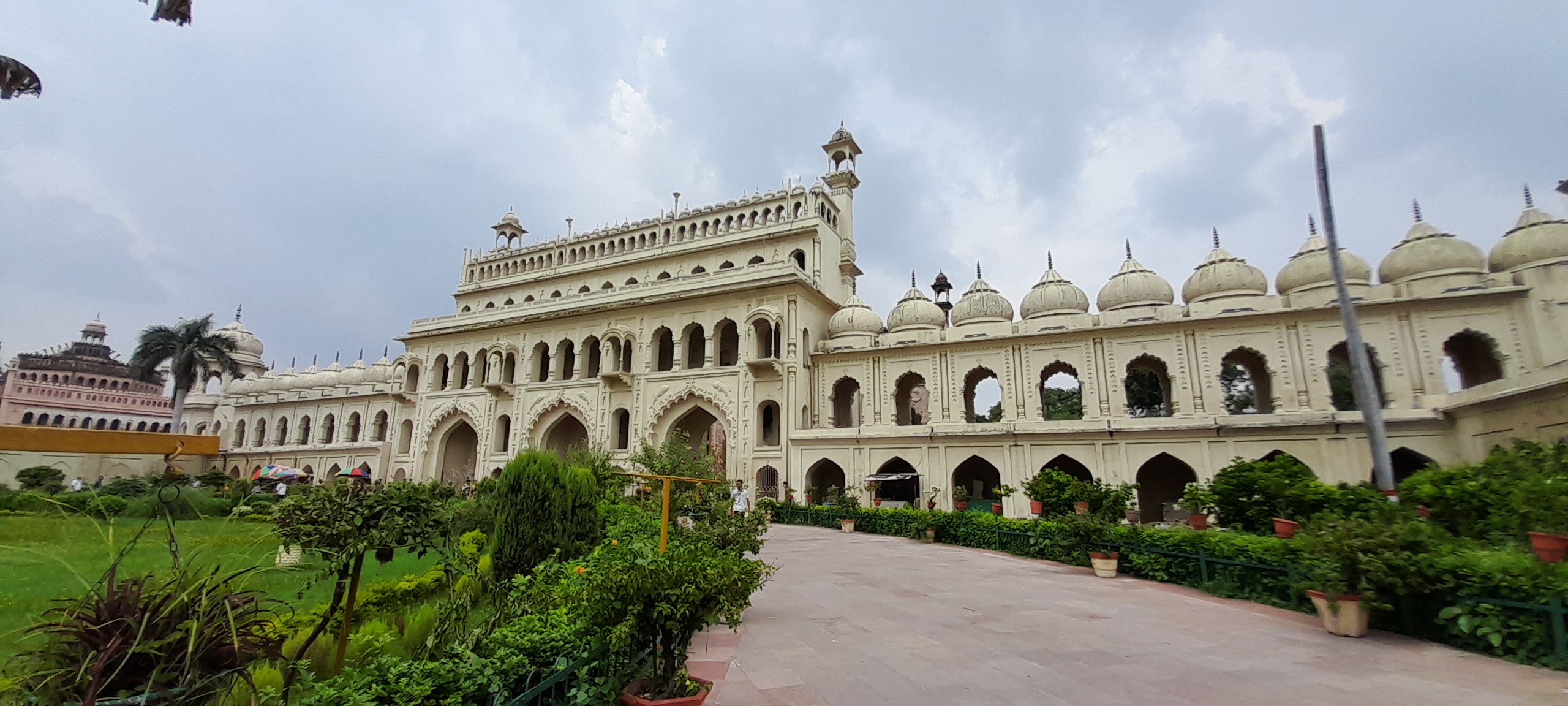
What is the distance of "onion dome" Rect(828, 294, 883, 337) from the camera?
26094mm

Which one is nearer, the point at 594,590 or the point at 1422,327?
the point at 594,590

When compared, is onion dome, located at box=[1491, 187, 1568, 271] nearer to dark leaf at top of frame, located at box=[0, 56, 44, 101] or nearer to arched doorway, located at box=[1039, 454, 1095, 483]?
arched doorway, located at box=[1039, 454, 1095, 483]

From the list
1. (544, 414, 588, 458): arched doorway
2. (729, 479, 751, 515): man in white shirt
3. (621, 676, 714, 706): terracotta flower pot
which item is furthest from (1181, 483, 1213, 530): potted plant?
(544, 414, 588, 458): arched doorway

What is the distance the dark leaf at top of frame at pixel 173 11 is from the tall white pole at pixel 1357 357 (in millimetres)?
17535

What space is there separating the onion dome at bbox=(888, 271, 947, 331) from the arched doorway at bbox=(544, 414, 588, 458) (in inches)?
581

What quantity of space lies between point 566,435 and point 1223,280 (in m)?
27.1

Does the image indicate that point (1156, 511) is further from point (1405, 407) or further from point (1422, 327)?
point (1422, 327)

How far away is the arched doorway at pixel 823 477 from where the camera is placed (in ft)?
78.9

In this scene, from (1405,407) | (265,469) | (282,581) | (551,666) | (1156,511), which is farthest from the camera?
(265,469)

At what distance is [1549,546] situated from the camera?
696 cm

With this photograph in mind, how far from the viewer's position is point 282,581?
8.53 meters

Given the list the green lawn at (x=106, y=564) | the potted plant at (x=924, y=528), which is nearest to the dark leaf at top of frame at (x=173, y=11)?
the green lawn at (x=106, y=564)

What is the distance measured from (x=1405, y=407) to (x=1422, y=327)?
254 cm

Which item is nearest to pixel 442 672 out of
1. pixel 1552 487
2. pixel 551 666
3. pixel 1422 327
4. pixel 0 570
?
pixel 551 666
